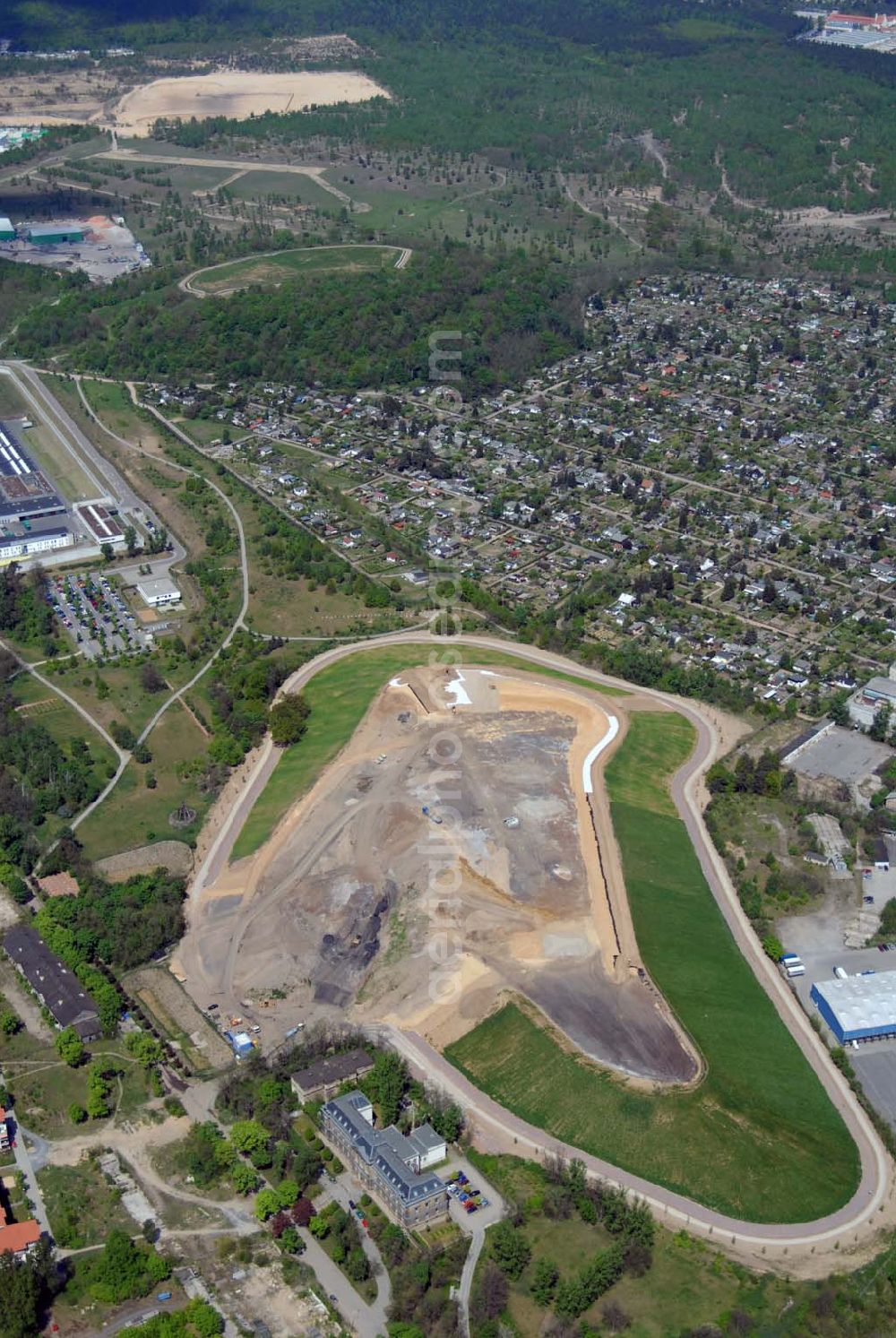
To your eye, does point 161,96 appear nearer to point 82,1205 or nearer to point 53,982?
point 53,982

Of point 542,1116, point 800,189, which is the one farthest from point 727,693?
point 800,189

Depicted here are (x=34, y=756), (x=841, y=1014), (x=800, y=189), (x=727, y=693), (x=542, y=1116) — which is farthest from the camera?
(x=800, y=189)

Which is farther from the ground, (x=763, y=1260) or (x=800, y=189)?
(x=800, y=189)

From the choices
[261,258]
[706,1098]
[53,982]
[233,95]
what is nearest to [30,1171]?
[53,982]

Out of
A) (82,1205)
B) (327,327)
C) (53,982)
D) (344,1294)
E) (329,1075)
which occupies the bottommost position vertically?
(82,1205)

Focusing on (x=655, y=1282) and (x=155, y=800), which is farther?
(x=155, y=800)

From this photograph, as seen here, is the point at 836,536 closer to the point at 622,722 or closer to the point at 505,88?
the point at 622,722
